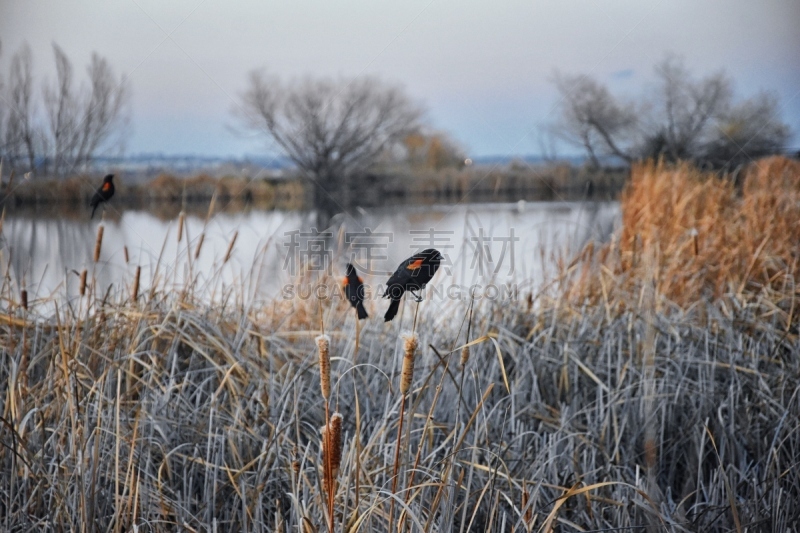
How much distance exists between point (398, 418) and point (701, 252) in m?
2.36

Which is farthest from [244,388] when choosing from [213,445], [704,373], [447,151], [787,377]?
[447,151]

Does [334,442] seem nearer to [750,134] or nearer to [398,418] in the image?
[398,418]

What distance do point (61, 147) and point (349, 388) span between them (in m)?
3.89

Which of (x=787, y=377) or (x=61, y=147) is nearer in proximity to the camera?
(x=787, y=377)

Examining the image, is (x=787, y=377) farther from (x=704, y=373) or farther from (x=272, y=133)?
(x=272, y=133)

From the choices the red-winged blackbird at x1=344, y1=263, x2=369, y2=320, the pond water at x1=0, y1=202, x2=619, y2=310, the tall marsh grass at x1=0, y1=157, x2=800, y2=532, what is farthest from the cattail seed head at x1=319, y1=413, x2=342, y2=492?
the pond water at x1=0, y1=202, x2=619, y2=310

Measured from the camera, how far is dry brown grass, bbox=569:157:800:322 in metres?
2.58

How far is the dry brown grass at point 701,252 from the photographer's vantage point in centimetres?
258

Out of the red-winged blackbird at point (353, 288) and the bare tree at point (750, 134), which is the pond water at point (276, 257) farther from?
the bare tree at point (750, 134)

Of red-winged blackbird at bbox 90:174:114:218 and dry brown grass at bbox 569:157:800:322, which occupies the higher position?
red-winged blackbird at bbox 90:174:114:218

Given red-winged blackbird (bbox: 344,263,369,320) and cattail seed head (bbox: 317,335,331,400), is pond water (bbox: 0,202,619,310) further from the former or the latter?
cattail seed head (bbox: 317,335,331,400)

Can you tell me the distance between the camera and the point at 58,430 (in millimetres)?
1336

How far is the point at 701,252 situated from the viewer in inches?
124

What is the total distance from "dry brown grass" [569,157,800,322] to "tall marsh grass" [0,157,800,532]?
82 millimetres
